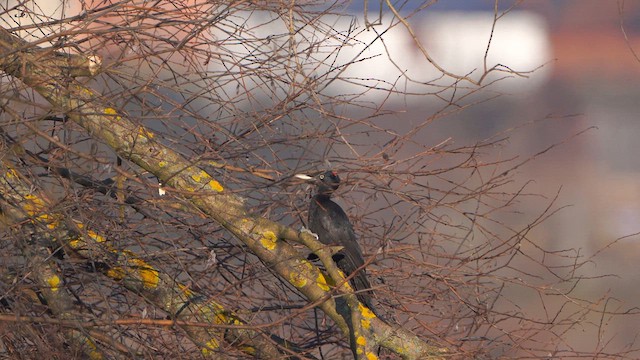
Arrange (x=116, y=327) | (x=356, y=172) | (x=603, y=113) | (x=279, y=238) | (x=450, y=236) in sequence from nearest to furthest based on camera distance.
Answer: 1. (x=116, y=327)
2. (x=279, y=238)
3. (x=356, y=172)
4. (x=450, y=236)
5. (x=603, y=113)

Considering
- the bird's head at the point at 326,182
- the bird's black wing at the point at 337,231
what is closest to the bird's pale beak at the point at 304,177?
the bird's head at the point at 326,182

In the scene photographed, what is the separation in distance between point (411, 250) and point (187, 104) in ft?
4.47

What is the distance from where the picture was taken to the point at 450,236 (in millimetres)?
5500

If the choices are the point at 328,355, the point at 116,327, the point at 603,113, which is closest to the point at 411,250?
the point at 328,355

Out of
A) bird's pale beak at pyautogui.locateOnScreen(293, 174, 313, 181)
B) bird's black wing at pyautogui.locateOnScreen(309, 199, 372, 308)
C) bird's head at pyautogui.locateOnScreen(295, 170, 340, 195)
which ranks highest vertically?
bird's head at pyautogui.locateOnScreen(295, 170, 340, 195)

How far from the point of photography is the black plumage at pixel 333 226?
5070 mm

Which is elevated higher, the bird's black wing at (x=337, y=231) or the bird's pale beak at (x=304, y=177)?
the bird's pale beak at (x=304, y=177)

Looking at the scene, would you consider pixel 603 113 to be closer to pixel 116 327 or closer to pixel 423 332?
pixel 423 332

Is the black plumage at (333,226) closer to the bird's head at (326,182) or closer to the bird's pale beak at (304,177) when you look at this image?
the bird's head at (326,182)

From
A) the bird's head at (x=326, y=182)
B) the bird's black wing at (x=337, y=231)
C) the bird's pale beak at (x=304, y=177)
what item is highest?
the bird's head at (x=326, y=182)

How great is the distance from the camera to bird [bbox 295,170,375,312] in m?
5.07

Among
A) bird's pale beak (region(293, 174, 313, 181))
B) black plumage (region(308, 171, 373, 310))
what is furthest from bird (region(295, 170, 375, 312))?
bird's pale beak (region(293, 174, 313, 181))

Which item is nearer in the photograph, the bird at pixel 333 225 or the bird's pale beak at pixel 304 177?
the bird's pale beak at pixel 304 177

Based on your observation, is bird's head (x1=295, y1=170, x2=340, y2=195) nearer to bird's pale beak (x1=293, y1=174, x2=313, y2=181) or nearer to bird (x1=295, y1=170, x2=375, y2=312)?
bird (x1=295, y1=170, x2=375, y2=312)
